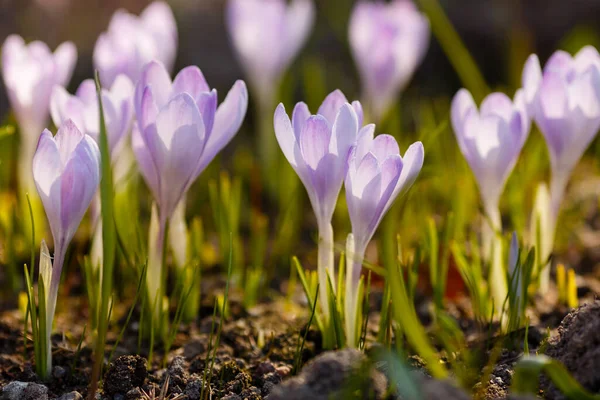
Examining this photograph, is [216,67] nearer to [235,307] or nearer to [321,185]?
[235,307]

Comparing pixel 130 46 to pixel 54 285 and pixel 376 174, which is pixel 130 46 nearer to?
pixel 54 285

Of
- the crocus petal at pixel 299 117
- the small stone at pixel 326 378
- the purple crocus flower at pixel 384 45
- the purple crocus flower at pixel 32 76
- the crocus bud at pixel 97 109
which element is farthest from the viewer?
the purple crocus flower at pixel 384 45

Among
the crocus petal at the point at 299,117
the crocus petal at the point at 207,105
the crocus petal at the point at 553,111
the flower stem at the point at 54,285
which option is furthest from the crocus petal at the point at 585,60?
the flower stem at the point at 54,285

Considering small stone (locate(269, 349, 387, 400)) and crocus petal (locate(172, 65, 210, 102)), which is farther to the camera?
crocus petal (locate(172, 65, 210, 102))

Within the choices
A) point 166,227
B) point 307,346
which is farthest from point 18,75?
point 307,346

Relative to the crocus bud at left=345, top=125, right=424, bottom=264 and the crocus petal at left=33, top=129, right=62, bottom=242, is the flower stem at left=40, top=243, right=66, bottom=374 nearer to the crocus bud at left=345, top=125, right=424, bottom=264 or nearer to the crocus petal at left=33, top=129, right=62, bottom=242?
the crocus petal at left=33, top=129, right=62, bottom=242

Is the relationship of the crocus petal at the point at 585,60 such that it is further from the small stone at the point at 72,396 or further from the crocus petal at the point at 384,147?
the small stone at the point at 72,396

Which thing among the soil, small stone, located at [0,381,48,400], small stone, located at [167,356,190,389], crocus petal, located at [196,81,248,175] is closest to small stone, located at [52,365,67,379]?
the soil

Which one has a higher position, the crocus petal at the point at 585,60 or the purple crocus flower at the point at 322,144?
the crocus petal at the point at 585,60
